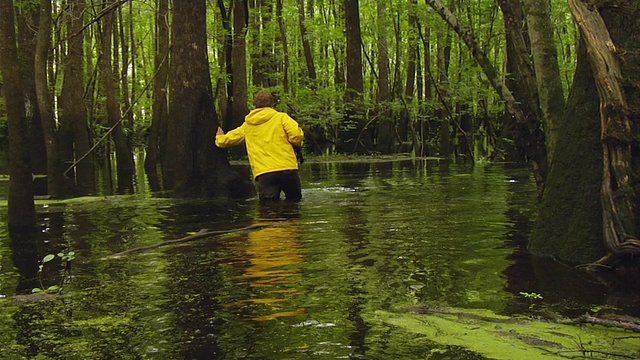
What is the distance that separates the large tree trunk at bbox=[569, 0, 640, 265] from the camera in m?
5.38

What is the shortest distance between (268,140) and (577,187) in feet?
17.7

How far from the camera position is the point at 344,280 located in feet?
17.7

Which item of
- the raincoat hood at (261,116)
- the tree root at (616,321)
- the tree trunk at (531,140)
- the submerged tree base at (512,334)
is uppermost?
the raincoat hood at (261,116)

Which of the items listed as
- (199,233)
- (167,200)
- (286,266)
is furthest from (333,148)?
(286,266)

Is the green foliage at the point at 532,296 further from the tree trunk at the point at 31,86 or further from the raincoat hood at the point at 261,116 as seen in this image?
the tree trunk at the point at 31,86

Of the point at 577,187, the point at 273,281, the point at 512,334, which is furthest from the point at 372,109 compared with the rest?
the point at 512,334

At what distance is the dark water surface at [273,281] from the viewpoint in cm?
392

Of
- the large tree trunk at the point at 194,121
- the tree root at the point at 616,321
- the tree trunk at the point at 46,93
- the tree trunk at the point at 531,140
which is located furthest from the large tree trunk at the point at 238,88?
the tree root at the point at 616,321

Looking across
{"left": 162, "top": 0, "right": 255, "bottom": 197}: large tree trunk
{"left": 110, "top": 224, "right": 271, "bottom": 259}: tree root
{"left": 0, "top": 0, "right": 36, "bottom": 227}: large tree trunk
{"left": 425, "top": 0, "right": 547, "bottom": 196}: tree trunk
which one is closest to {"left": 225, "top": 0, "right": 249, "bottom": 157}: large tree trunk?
{"left": 162, "top": 0, "right": 255, "bottom": 197}: large tree trunk

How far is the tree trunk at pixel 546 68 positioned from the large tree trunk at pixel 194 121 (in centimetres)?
579

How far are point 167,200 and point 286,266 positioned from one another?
6206mm

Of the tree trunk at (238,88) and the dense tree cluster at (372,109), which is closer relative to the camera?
the dense tree cluster at (372,109)

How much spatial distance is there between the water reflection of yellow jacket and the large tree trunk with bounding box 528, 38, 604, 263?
4.92m

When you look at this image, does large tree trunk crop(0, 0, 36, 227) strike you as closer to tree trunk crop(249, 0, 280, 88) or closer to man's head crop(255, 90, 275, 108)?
man's head crop(255, 90, 275, 108)
